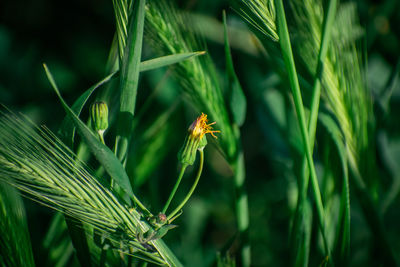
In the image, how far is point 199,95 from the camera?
0.30 m

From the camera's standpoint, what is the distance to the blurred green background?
0.53 meters

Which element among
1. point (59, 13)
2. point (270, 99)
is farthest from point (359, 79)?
point (59, 13)

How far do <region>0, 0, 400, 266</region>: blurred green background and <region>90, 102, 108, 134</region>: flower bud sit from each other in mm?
239

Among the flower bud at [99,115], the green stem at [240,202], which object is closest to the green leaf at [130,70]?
the flower bud at [99,115]

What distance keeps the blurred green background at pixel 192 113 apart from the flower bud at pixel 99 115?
0.24 m

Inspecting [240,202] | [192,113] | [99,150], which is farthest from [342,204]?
[192,113]

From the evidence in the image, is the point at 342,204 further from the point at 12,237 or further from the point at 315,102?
the point at 12,237

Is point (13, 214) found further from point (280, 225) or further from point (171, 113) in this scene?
point (280, 225)

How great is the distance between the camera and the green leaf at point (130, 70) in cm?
21

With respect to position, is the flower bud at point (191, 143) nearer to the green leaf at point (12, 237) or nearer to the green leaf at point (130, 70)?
the green leaf at point (130, 70)

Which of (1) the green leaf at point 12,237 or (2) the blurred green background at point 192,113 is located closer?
(1) the green leaf at point 12,237

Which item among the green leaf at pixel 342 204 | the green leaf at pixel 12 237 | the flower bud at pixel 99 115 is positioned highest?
the flower bud at pixel 99 115

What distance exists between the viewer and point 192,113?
0.62 metres

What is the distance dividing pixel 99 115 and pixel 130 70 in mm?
40
